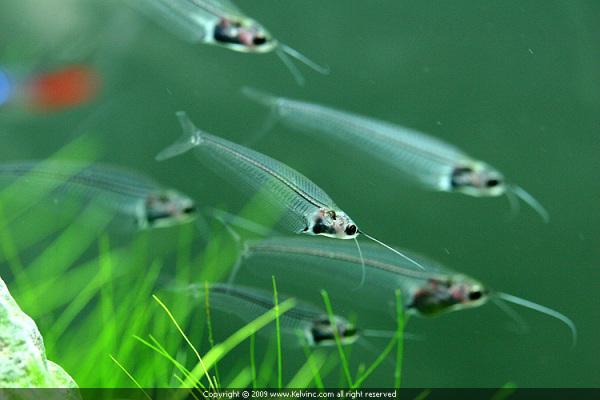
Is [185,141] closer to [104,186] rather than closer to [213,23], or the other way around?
[213,23]

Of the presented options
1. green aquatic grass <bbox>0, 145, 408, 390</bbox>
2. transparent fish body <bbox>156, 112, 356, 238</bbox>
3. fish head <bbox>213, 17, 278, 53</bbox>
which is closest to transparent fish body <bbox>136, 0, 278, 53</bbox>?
fish head <bbox>213, 17, 278, 53</bbox>

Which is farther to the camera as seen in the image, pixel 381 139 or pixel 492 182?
pixel 492 182

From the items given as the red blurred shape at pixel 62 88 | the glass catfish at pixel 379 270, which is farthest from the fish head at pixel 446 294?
the red blurred shape at pixel 62 88

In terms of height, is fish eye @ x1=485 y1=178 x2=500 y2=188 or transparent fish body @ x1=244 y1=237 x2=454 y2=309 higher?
fish eye @ x1=485 y1=178 x2=500 y2=188

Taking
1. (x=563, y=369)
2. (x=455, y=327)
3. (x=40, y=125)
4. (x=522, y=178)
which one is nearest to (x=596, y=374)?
(x=563, y=369)

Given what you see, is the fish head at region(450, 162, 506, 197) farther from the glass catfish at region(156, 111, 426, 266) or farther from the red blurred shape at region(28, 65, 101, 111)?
the red blurred shape at region(28, 65, 101, 111)

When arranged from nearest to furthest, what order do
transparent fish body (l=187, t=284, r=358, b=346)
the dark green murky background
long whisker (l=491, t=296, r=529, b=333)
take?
transparent fish body (l=187, t=284, r=358, b=346) → the dark green murky background → long whisker (l=491, t=296, r=529, b=333)

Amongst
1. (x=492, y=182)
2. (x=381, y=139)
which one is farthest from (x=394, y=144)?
(x=492, y=182)
